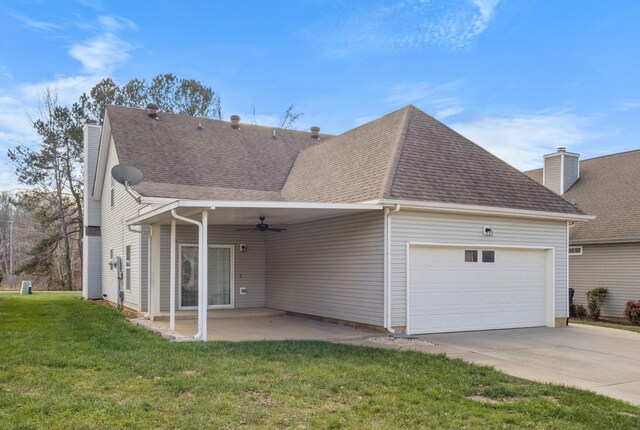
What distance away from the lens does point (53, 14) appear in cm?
1395

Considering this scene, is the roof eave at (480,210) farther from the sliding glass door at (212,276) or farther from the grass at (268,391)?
the sliding glass door at (212,276)

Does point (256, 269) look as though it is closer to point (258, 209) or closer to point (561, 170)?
point (258, 209)

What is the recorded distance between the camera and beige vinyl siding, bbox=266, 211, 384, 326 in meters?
10.7

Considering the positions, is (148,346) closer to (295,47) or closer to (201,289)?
(201,289)

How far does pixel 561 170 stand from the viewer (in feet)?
71.1

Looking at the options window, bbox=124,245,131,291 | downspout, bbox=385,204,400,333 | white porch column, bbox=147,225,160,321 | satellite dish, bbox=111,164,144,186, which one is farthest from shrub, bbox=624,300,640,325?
window, bbox=124,245,131,291

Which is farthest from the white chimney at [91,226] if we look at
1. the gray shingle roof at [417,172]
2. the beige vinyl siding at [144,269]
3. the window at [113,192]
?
the gray shingle roof at [417,172]

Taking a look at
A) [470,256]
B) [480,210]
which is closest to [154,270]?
[470,256]

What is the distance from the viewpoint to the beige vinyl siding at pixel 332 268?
10.7 m

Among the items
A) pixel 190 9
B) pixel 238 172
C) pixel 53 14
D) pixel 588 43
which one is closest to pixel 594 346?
pixel 588 43

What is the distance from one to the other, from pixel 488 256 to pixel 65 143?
2734 cm

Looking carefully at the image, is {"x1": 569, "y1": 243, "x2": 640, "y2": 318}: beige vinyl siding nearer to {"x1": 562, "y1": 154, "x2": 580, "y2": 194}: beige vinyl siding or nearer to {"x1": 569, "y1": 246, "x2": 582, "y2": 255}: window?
{"x1": 569, "y1": 246, "x2": 582, "y2": 255}: window

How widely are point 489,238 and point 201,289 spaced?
20.3ft

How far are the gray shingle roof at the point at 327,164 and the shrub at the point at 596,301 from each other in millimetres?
5815
